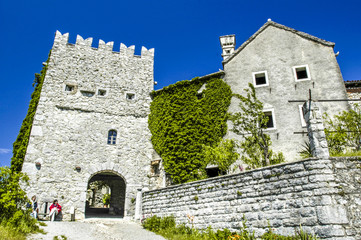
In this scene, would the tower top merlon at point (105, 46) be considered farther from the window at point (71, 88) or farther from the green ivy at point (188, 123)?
the green ivy at point (188, 123)

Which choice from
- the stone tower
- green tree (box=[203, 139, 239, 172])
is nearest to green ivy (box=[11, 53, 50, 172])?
the stone tower

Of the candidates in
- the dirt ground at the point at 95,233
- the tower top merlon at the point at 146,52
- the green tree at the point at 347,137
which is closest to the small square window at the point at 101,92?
the tower top merlon at the point at 146,52

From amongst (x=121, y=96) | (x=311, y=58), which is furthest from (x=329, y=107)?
(x=121, y=96)

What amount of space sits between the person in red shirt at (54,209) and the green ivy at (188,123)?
6043 millimetres

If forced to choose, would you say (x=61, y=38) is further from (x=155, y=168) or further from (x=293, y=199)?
(x=293, y=199)

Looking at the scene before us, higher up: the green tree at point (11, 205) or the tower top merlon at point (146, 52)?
the tower top merlon at point (146, 52)

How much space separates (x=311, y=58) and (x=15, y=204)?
16420 millimetres

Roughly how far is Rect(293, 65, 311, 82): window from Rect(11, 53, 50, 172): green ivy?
15.7 metres

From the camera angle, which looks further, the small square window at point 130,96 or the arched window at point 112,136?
the small square window at point 130,96

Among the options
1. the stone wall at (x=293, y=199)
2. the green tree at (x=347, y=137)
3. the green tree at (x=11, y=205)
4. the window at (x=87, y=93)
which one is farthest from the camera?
the window at (x=87, y=93)

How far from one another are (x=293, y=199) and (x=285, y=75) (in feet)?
33.2

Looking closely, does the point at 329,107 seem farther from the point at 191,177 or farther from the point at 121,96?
the point at 121,96

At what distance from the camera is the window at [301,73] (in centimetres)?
1551

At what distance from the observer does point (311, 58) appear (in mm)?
15805
